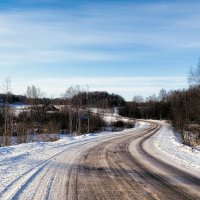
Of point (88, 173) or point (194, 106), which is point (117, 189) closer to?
point (88, 173)

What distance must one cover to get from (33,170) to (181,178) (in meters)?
5.07

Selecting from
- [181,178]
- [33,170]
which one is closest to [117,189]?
[181,178]

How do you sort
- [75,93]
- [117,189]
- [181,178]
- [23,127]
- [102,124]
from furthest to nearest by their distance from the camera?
[102,124] → [75,93] → [23,127] → [181,178] → [117,189]

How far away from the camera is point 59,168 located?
1226cm

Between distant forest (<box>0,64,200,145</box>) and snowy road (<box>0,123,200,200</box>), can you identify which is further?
distant forest (<box>0,64,200,145</box>)

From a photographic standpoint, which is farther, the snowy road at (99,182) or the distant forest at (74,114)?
the distant forest at (74,114)

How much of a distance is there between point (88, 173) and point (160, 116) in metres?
114

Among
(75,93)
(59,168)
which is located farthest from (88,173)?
(75,93)

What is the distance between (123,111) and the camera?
133 m

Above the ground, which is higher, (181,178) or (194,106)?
(194,106)

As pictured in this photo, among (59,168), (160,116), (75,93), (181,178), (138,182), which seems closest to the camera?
(138,182)

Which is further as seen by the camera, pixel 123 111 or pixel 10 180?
pixel 123 111

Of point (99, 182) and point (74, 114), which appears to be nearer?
point (99, 182)

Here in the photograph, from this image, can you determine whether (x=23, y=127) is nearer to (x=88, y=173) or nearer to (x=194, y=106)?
(x=194, y=106)
